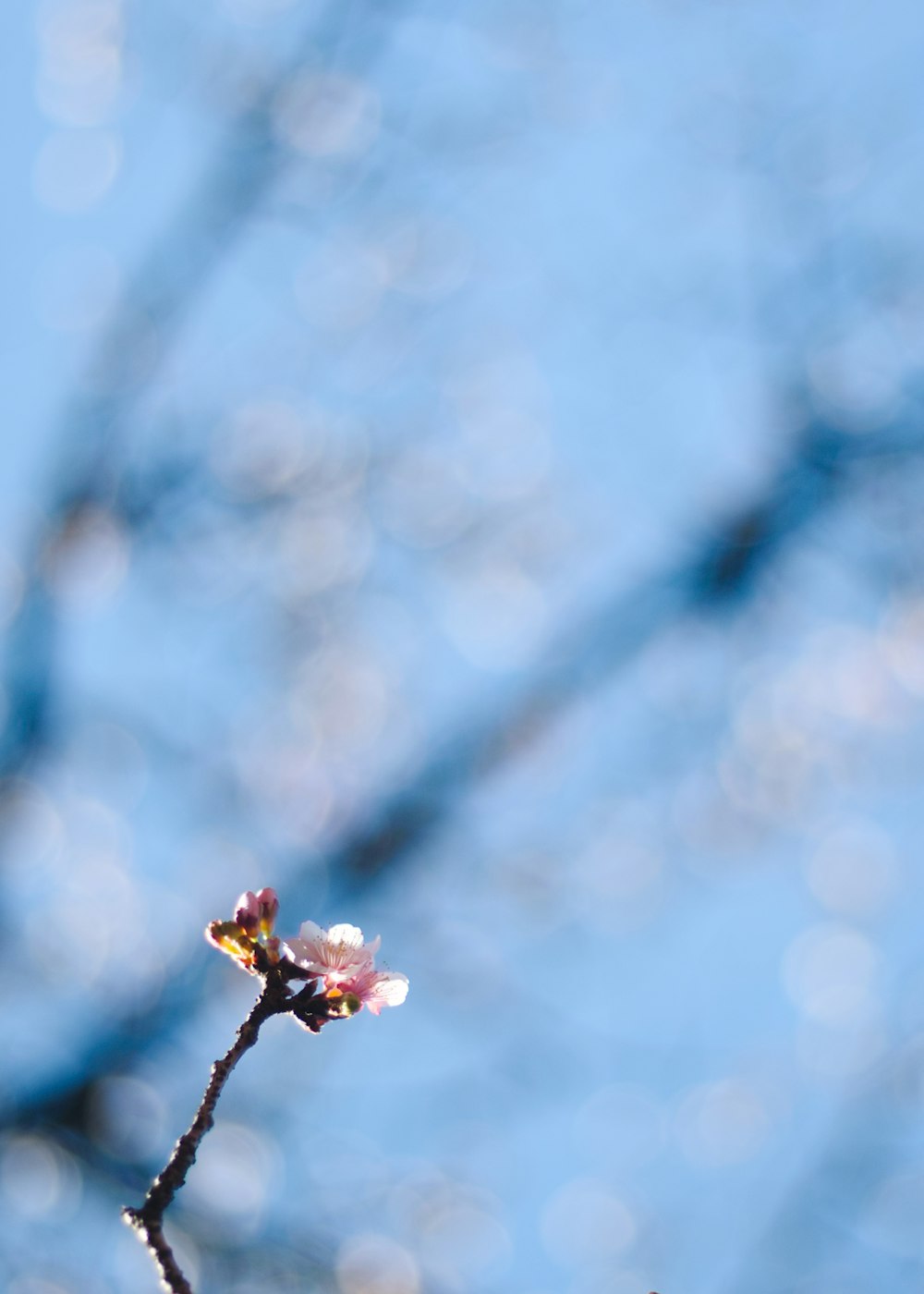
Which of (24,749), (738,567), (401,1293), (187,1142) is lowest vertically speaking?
(187,1142)

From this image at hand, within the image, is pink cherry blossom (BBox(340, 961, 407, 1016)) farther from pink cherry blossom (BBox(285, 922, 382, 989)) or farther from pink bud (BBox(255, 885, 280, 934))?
pink bud (BBox(255, 885, 280, 934))

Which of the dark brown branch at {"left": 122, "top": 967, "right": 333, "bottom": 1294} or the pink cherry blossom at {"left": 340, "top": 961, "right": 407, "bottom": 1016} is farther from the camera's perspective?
the pink cherry blossom at {"left": 340, "top": 961, "right": 407, "bottom": 1016}

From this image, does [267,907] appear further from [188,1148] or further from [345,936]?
[188,1148]

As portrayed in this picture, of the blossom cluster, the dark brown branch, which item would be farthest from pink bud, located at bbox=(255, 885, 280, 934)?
the dark brown branch

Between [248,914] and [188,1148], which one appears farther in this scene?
[248,914]

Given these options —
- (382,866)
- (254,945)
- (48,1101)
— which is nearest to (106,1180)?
(48,1101)

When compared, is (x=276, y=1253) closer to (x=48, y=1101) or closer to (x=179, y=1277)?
(x=48, y=1101)

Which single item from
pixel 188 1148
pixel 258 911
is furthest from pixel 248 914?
pixel 188 1148

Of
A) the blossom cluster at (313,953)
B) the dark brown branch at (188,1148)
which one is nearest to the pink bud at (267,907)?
the blossom cluster at (313,953)
